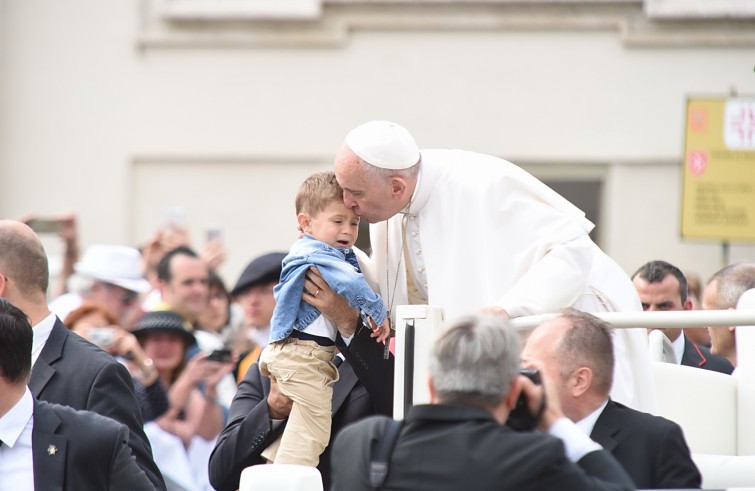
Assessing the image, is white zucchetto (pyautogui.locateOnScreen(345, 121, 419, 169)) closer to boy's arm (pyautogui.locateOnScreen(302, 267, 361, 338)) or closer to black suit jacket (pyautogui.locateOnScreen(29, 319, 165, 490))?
boy's arm (pyautogui.locateOnScreen(302, 267, 361, 338))

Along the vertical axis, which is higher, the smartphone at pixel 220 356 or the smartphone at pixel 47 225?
the smartphone at pixel 47 225

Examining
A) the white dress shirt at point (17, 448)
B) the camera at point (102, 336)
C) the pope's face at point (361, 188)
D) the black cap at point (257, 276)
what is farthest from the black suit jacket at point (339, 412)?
the black cap at point (257, 276)

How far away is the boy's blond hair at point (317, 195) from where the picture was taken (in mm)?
4980

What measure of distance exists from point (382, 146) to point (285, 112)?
28.1ft

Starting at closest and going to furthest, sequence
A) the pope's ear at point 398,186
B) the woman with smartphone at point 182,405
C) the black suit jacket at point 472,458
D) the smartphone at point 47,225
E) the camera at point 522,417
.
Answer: the black suit jacket at point 472,458, the camera at point 522,417, the pope's ear at point 398,186, the woman with smartphone at point 182,405, the smartphone at point 47,225

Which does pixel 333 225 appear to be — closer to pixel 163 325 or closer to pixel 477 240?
pixel 477 240

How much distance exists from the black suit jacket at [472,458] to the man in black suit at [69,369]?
1.43m

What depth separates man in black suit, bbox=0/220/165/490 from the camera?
4.82 metres

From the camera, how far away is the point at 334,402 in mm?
5074

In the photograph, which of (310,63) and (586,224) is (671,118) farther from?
(586,224)

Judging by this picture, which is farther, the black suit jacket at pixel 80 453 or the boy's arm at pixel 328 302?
the boy's arm at pixel 328 302

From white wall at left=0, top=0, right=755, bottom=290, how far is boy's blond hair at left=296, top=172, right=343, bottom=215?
8.23 m

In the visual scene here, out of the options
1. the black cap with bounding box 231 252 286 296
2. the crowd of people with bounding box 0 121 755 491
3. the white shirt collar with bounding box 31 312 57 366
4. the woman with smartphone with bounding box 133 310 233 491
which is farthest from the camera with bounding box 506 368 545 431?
the black cap with bounding box 231 252 286 296

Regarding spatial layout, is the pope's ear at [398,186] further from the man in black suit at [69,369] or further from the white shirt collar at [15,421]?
the white shirt collar at [15,421]
